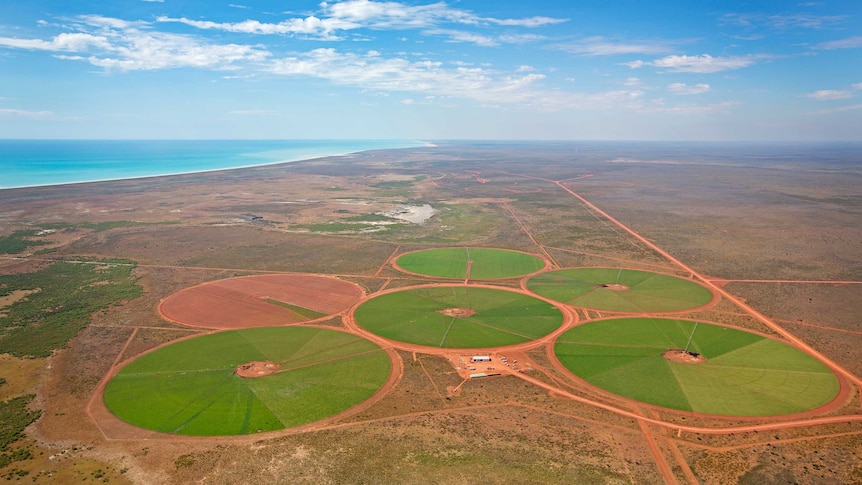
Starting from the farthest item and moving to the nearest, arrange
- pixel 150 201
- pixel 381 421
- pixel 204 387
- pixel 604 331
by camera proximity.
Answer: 1. pixel 150 201
2. pixel 604 331
3. pixel 204 387
4. pixel 381 421

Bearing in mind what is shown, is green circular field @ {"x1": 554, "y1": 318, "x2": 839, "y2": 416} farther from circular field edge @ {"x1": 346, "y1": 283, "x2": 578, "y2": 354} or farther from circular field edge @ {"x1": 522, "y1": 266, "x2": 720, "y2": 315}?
circular field edge @ {"x1": 522, "y1": 266, "x2": 720, "y2": 315}

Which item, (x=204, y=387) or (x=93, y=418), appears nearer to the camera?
(x=93, y=418)

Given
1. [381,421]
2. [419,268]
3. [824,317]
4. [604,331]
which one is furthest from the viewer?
[419,268]

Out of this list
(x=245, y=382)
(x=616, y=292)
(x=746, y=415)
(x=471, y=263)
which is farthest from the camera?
(x=471, y=263)

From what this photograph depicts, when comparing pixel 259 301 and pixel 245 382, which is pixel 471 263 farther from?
pixel 245 382

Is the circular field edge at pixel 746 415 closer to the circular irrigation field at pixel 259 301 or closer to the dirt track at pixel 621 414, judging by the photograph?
the dirt track at pixel 621 414

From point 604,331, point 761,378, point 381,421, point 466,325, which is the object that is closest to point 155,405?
point 381,421

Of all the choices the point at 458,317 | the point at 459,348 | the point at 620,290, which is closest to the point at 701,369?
the point at 459,348

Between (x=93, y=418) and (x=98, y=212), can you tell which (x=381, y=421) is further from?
(x=98, y=212)
